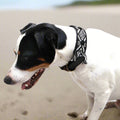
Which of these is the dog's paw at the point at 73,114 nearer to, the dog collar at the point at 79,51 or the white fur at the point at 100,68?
the white fur at the point at 100,68

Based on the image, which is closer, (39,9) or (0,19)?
(0,19)

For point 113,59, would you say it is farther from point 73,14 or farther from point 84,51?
point 73,14

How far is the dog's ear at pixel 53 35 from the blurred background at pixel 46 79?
716 millimetres

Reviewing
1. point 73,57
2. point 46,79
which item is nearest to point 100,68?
point 73,57

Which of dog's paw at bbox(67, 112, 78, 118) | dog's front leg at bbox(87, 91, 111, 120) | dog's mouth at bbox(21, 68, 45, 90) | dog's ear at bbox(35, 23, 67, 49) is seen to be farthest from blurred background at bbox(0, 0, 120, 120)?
dog's ear at bbox(35, 23, 67, 49)

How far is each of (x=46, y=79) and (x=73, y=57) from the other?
3.50ft

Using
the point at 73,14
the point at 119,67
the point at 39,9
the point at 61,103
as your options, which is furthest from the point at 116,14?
the point at 119,67

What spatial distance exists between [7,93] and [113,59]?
3.19ft

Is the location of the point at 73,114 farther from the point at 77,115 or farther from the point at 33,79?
the point at 33,79

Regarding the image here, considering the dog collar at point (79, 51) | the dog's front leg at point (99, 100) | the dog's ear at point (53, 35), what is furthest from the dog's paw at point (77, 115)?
the dog's ear at point (53, 35)

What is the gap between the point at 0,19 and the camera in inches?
152

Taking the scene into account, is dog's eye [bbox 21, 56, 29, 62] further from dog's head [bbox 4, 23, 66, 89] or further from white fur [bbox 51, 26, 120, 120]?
white fur [bbox 51, 26, 120, 120]

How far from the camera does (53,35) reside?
4.99 feet

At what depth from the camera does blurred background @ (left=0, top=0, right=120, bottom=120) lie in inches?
86.9
